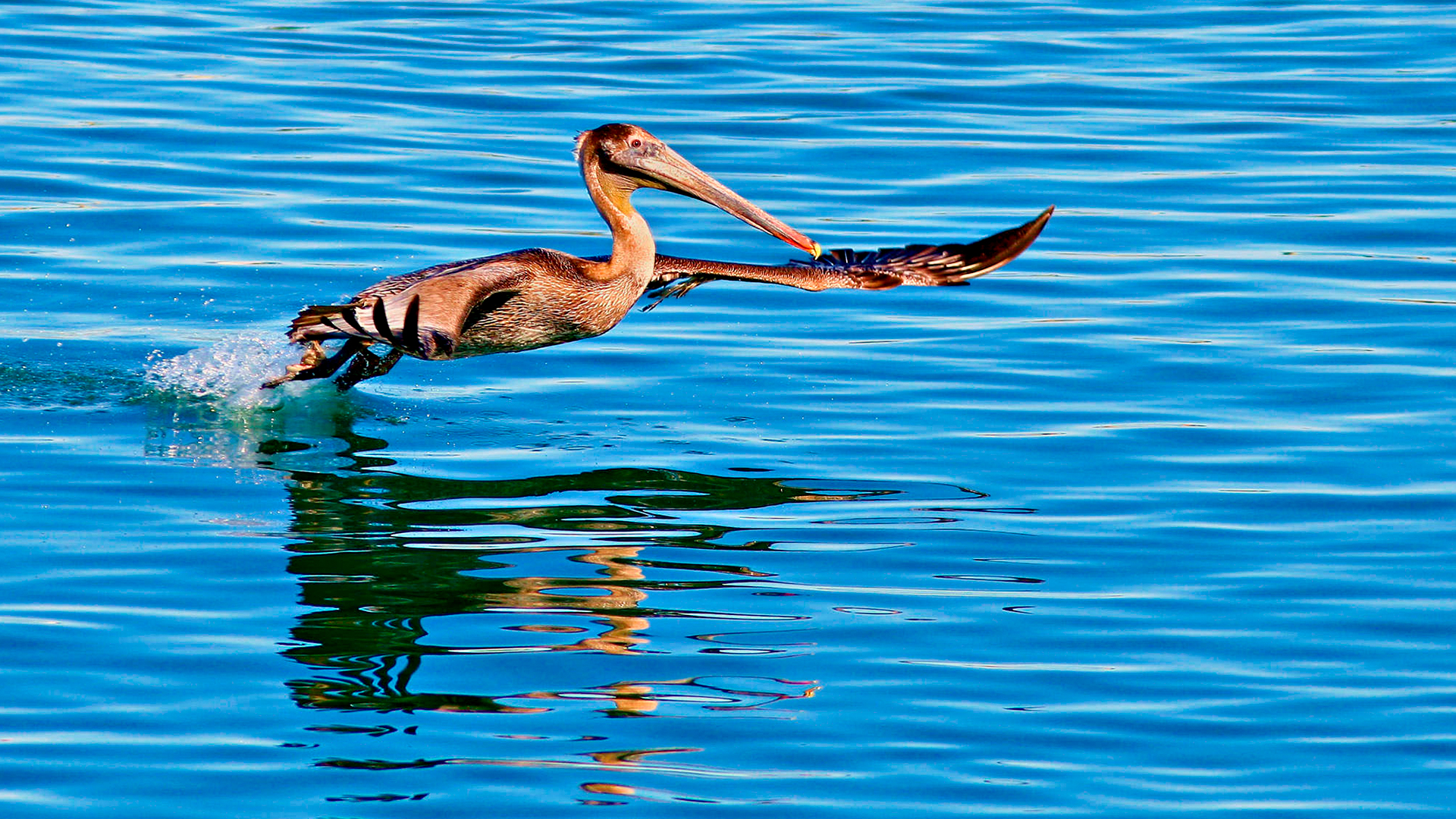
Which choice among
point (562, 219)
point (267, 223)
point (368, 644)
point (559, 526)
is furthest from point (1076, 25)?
point (368, 644)

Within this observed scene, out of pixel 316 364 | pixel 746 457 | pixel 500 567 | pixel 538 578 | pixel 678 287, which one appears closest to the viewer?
pixel 538 578

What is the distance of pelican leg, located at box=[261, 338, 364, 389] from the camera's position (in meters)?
9.90

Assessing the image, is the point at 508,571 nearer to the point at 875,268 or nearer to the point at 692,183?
the point at 692,183

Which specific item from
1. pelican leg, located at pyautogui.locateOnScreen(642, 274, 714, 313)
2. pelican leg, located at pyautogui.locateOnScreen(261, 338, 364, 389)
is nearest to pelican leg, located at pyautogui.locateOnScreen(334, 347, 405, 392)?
pelican leg, located at pyautogui.locateOnScreen(261, 338, 364, 389)

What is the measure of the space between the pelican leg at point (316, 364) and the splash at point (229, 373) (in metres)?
0.22

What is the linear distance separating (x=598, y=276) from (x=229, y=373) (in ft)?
6.57

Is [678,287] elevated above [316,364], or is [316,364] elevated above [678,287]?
[678,287]

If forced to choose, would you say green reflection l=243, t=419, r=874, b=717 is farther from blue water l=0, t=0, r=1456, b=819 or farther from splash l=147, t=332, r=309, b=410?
splash l=147, t=332, r=309, b=410

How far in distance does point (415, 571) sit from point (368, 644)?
816mm

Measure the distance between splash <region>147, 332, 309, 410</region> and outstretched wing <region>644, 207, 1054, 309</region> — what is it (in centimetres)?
196

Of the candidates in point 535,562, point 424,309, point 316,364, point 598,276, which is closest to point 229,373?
point 316,364

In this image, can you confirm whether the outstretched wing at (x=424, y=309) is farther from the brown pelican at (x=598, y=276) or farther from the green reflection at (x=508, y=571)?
the green reflection at (x=508, y=571)

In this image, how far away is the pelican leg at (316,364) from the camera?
32.5 ft

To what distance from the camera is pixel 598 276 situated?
9969 mm
